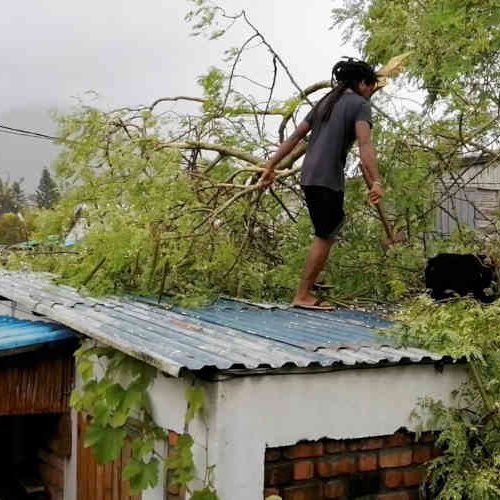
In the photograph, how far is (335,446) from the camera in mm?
3385

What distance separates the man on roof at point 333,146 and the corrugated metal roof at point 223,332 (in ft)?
1.85

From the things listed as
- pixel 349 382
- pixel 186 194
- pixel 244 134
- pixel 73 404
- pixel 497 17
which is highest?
pixel 497 17

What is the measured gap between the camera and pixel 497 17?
5602 millimetres

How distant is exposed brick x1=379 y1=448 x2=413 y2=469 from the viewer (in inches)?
139

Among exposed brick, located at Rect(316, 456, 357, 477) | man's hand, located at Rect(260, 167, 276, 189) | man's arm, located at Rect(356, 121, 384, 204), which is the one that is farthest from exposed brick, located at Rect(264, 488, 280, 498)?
man's hand, located at Rect(260, 167, 276, 189)

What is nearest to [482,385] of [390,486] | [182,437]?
[390,486]

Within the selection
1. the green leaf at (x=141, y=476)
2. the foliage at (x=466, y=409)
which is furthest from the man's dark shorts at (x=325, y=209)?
the green leaf at (x=141, y=476)

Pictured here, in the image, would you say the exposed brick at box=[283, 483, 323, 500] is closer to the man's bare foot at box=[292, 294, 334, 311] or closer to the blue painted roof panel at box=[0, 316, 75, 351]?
the blue painted roof panel at box=[0, 316, 75, 351]

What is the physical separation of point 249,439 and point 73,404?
1.14m

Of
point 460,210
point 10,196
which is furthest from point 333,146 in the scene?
point 10,196

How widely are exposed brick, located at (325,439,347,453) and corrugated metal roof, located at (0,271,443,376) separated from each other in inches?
15.9

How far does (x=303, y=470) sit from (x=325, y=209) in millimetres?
2250

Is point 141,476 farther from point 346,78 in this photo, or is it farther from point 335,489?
point 346,78

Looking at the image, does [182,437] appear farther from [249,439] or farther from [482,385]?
[482,385]
